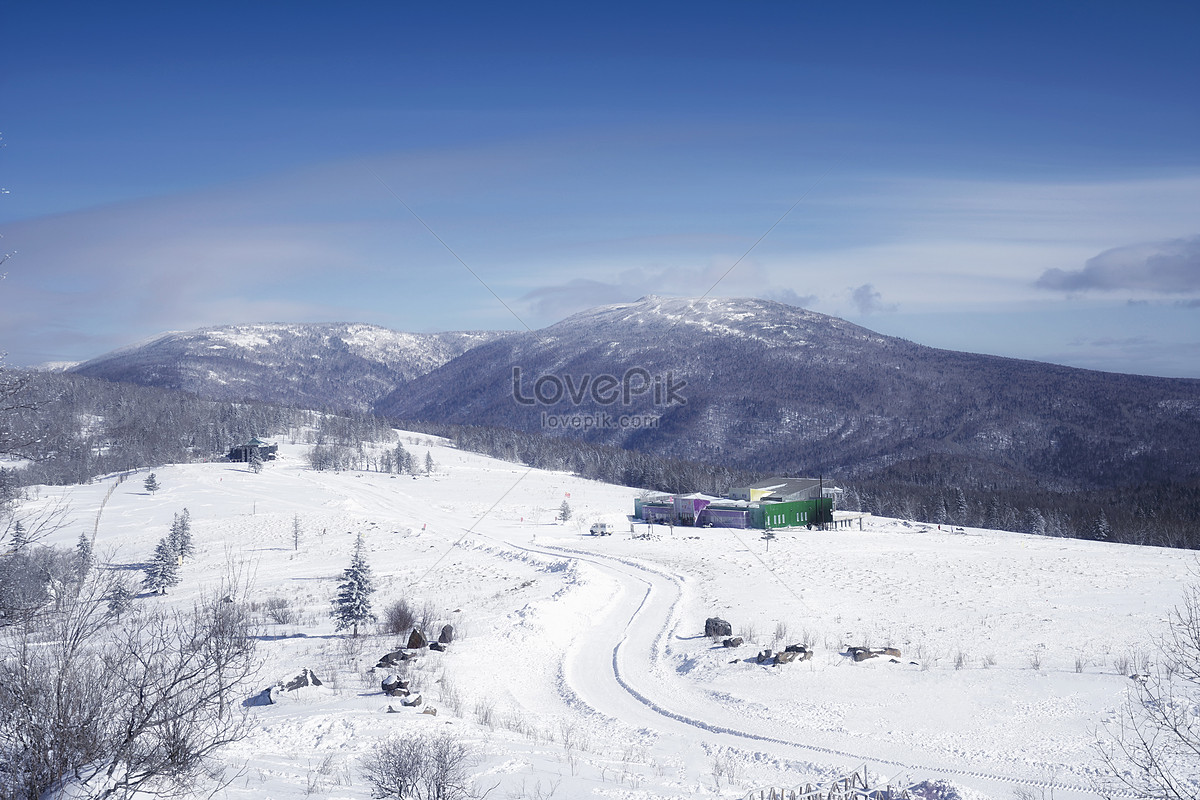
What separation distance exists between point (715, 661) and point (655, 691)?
2.97m

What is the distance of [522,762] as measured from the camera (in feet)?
41.7

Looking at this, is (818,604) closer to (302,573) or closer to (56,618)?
(56,618)

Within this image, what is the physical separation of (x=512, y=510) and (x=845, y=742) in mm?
63138

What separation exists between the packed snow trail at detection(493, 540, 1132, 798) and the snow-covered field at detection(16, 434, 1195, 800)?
0.31 ft

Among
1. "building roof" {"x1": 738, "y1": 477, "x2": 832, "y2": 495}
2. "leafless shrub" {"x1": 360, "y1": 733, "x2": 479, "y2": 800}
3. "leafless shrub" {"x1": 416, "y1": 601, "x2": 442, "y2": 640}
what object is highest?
"leafless shrub" {"x1": 360, "y1": 733, "x2": 479, "y2": 800}

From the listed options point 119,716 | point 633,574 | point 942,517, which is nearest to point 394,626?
point 633,574

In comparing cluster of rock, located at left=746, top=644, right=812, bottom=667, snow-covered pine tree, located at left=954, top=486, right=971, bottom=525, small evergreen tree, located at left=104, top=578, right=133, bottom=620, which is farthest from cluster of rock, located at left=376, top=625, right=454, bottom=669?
snow-covered pine tree, located at left=954, top=486, right=971, bottom=525

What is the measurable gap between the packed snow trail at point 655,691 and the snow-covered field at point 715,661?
0.10 meters

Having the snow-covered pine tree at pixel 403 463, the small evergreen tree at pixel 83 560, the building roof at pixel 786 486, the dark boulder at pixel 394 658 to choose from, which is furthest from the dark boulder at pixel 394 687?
the snow-covered pine tree at pixel 403 463

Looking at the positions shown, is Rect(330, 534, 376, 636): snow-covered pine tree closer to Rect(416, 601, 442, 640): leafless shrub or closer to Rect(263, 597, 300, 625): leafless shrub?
Rect(416, 601, 442, 640): leafless shrub

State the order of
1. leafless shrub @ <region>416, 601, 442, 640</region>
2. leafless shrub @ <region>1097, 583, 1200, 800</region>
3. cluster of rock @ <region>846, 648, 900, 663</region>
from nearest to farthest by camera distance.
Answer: leafless shrub @ <region>1097, 583, 1200, 800</region> → cluster of rock @ <region>846, 648, 900, 663</region> → leafless shrub @ <region>416, 601, 442, 640</region>

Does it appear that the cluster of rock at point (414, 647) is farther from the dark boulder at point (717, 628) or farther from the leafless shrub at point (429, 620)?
the dark boulder at point (717, 628)

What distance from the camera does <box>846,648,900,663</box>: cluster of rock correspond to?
20469 mm

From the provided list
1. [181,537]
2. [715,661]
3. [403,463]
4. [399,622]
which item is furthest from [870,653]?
[403,463]
